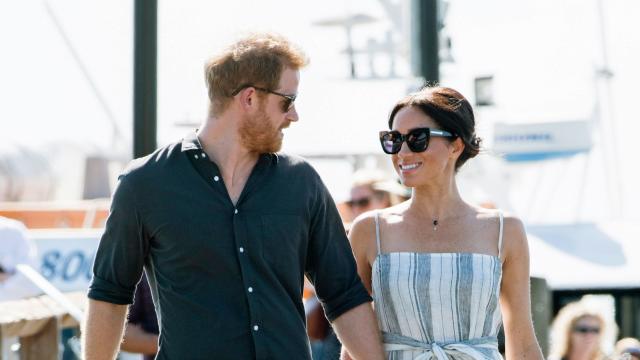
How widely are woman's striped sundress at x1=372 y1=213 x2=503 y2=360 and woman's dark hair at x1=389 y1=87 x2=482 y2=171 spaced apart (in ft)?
0.96

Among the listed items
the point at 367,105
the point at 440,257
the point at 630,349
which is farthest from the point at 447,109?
the point at 367,105

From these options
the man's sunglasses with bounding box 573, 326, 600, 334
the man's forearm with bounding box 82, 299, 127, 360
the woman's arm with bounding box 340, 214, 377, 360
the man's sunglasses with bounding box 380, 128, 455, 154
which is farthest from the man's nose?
the man's sunglasses with bounding box 573, 326, 600, 334

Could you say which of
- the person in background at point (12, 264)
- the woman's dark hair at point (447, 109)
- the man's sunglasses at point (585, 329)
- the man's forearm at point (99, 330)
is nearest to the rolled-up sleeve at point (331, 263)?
the woman's dark hair at point (447, 109)

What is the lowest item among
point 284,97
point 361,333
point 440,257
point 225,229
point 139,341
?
point 139,341

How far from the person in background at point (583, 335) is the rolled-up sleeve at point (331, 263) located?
3591mm

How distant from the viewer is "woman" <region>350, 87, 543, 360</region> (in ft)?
9.74

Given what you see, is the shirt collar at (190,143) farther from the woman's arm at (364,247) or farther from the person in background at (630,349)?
the person in background at (630,349)

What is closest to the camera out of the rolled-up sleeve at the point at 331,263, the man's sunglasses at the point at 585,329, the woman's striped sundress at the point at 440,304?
the rolled-up sleeve at the point at 331,263

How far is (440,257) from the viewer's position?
3.00 metres

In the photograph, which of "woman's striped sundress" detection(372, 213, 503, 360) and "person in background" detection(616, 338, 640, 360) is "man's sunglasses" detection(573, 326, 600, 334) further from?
"woman's striped sundress" detection(372, 213, 503, 360)

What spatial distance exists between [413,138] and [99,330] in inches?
33.1

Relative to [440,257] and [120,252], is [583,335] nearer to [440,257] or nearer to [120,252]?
[440,257]

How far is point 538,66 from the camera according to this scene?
13.0m

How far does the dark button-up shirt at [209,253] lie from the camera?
2705 millimetres
